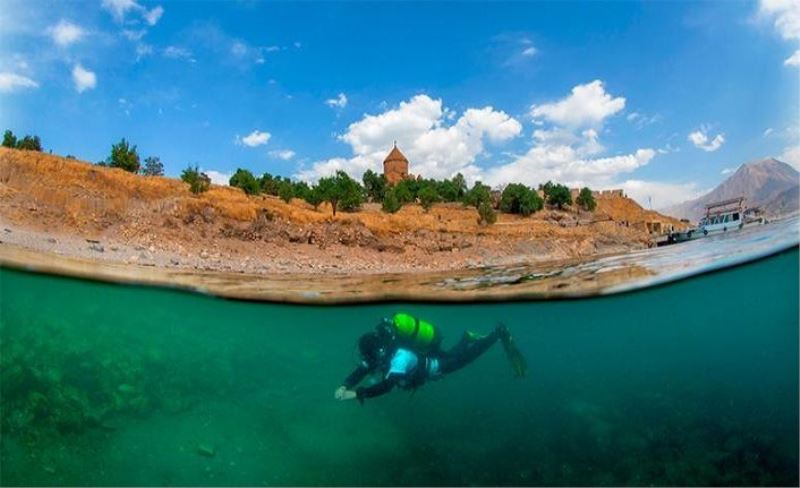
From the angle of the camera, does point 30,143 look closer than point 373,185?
Yes

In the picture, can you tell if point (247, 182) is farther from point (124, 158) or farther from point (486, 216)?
point (486, 216)

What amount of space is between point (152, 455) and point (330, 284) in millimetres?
7604

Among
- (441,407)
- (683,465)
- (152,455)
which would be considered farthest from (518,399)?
(152,455)

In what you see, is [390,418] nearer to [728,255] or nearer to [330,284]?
[330,284]

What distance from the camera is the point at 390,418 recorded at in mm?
17094

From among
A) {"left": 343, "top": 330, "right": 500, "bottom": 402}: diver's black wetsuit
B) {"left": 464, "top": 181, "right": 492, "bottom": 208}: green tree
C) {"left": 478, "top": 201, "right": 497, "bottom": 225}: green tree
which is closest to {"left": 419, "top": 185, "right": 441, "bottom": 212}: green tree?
{"left": 464, "top": 181, "right": 492, "bottom": 208}: green tree

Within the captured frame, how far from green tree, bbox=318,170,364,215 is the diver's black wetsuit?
33137 mm

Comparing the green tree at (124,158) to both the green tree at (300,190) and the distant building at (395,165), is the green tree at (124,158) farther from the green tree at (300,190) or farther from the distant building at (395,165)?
the distant building at (395,165)

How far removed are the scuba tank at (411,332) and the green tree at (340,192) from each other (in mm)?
34439

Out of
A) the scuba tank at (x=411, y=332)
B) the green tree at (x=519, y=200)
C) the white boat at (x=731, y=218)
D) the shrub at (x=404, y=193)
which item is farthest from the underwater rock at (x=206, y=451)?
the green tree at (x=519, y=200)

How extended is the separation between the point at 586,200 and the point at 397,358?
75.8m

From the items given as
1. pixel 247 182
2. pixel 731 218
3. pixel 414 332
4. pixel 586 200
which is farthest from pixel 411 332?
pixel 586 200

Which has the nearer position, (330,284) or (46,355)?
(330,284)

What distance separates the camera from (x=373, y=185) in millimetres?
68812
